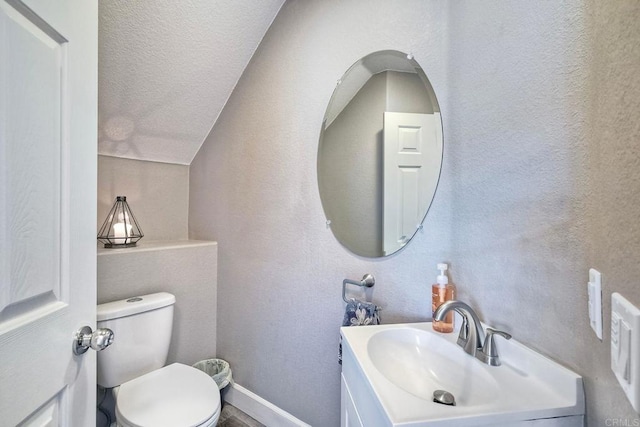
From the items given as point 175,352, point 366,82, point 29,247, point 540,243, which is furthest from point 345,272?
point 175,352

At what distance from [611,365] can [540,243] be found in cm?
29

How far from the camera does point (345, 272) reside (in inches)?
49.3

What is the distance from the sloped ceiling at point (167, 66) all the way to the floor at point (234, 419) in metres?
1.66

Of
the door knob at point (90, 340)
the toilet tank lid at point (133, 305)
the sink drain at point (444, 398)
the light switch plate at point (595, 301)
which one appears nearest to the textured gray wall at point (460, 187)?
the light switch plate at point (595, 301)

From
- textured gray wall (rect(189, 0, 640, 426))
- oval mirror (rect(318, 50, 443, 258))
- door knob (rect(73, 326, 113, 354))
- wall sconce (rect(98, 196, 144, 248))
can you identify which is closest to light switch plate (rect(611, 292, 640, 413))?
textured gray wall (rect(189, 0, 640, 426))

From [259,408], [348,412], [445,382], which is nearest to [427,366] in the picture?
[445,382]

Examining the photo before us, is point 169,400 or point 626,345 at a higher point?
point 626,345

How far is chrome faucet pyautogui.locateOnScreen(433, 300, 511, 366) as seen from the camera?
0.73m

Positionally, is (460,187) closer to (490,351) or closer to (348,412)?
(490,351)

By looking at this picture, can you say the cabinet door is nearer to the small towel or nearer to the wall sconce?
the small towel

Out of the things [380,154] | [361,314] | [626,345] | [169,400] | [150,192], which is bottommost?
[169,400]

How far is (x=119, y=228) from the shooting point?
1.56 metres

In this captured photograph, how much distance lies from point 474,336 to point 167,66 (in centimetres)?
182

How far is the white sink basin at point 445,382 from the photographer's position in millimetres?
542
